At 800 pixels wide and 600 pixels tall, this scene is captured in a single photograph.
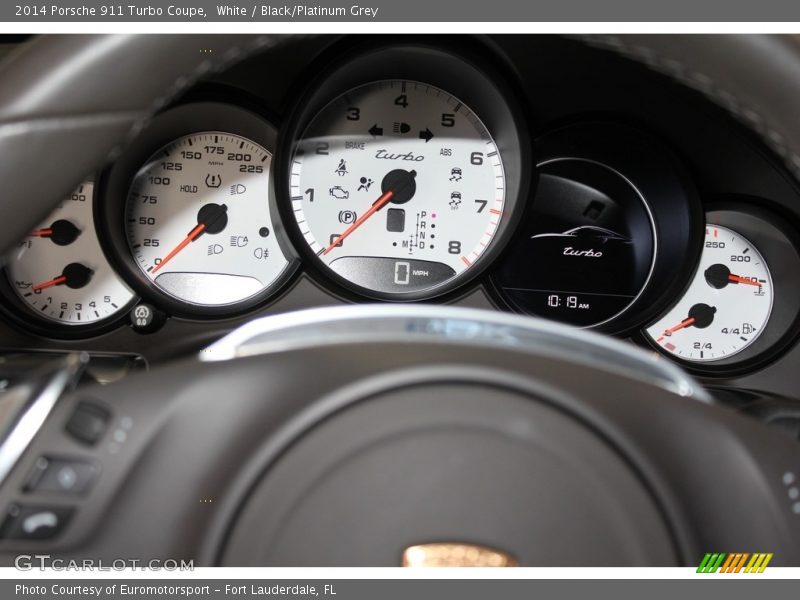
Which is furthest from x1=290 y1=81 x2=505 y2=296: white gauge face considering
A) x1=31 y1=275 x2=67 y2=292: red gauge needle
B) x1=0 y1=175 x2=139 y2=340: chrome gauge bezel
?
x1=31 y1=275 x2=67 y2=292: red gauge needle

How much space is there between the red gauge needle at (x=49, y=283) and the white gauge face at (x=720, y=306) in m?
1.63

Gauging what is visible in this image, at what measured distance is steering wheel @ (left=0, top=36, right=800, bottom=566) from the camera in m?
0.79

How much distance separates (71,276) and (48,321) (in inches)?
5.3

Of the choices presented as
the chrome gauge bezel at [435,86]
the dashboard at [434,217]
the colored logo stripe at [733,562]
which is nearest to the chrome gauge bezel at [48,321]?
the dashboard at [434,217]

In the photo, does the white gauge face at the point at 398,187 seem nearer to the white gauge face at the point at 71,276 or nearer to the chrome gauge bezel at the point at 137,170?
the chrome gauge bezel at the point at 137,170

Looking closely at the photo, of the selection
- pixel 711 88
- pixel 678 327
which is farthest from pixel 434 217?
pixel 711 88

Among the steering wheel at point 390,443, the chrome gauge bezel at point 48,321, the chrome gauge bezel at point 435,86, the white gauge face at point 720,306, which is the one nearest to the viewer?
the steering wheel at point 390,443

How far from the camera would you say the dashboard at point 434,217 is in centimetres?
195

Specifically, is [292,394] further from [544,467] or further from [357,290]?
[357,290]

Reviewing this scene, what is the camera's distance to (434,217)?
2117mm

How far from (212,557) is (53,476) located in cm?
19

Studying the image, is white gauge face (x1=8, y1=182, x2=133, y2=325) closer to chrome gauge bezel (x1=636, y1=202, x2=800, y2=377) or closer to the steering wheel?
the steering wheel

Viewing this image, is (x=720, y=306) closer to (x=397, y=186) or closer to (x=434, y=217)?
(x=434, y=217)

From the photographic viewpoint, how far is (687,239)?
200 centimetres
